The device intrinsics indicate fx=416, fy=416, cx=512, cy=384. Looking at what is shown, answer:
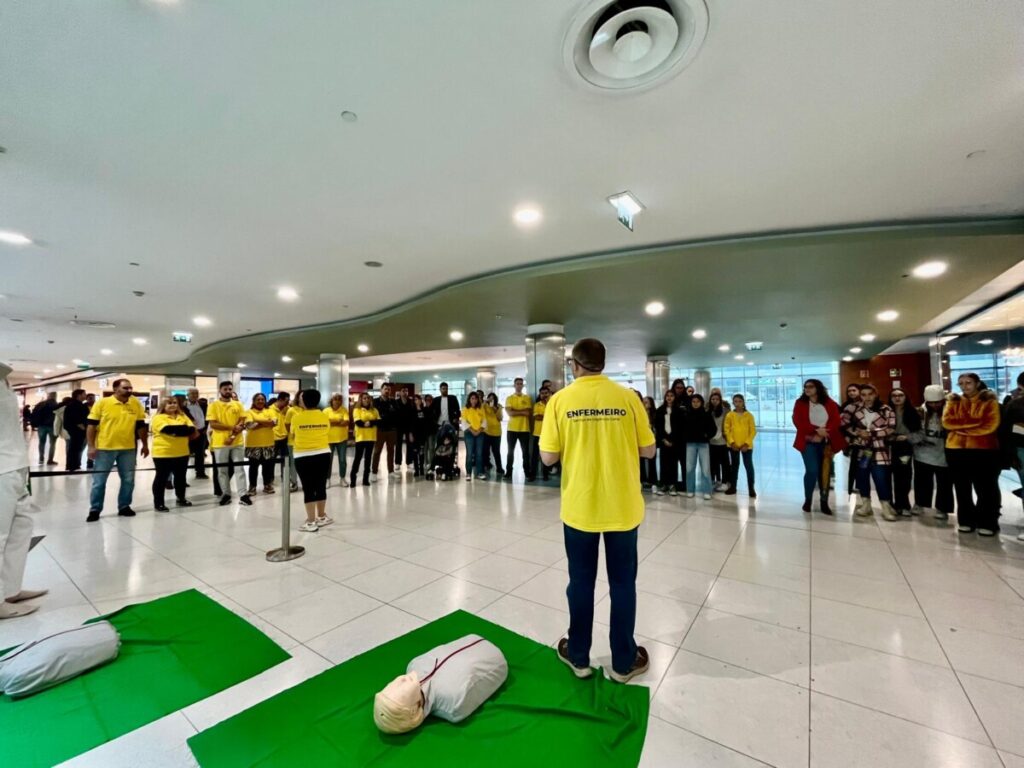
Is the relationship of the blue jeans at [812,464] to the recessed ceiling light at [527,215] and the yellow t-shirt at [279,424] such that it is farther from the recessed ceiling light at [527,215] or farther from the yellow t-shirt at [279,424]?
the yellow t-shirt at [279,424]

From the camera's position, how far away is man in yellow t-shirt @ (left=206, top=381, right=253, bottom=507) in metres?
6.02

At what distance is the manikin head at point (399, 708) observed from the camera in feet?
5.60

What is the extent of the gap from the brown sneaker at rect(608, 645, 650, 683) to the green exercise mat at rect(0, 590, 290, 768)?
1793 mm

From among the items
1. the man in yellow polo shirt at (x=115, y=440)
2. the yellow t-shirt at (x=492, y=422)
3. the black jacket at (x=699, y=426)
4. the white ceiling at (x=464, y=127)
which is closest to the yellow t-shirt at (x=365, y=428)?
the yellow t-shirt at (x=492, y=422)

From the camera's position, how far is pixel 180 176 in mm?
3311

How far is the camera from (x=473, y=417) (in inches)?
305

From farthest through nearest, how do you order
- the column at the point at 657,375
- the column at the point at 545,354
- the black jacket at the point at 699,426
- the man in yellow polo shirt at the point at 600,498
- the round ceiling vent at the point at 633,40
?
the column at the point at 657,375
the column at the point at 545,354
the black jacket at the point at 699,426
the man in yellow polo shirt at the point at 600,498
the round ceiling vent at the point at 633,40

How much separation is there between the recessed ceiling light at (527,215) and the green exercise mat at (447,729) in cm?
351

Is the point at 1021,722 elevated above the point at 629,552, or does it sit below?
below

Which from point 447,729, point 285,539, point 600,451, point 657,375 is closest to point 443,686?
point 447,729

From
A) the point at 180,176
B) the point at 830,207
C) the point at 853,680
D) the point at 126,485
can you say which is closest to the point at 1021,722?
the point at 853,680

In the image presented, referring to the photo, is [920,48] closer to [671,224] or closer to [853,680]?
[671,224]

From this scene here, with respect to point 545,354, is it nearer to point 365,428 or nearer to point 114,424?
point 365,428

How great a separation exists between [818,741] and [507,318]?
6760mm
